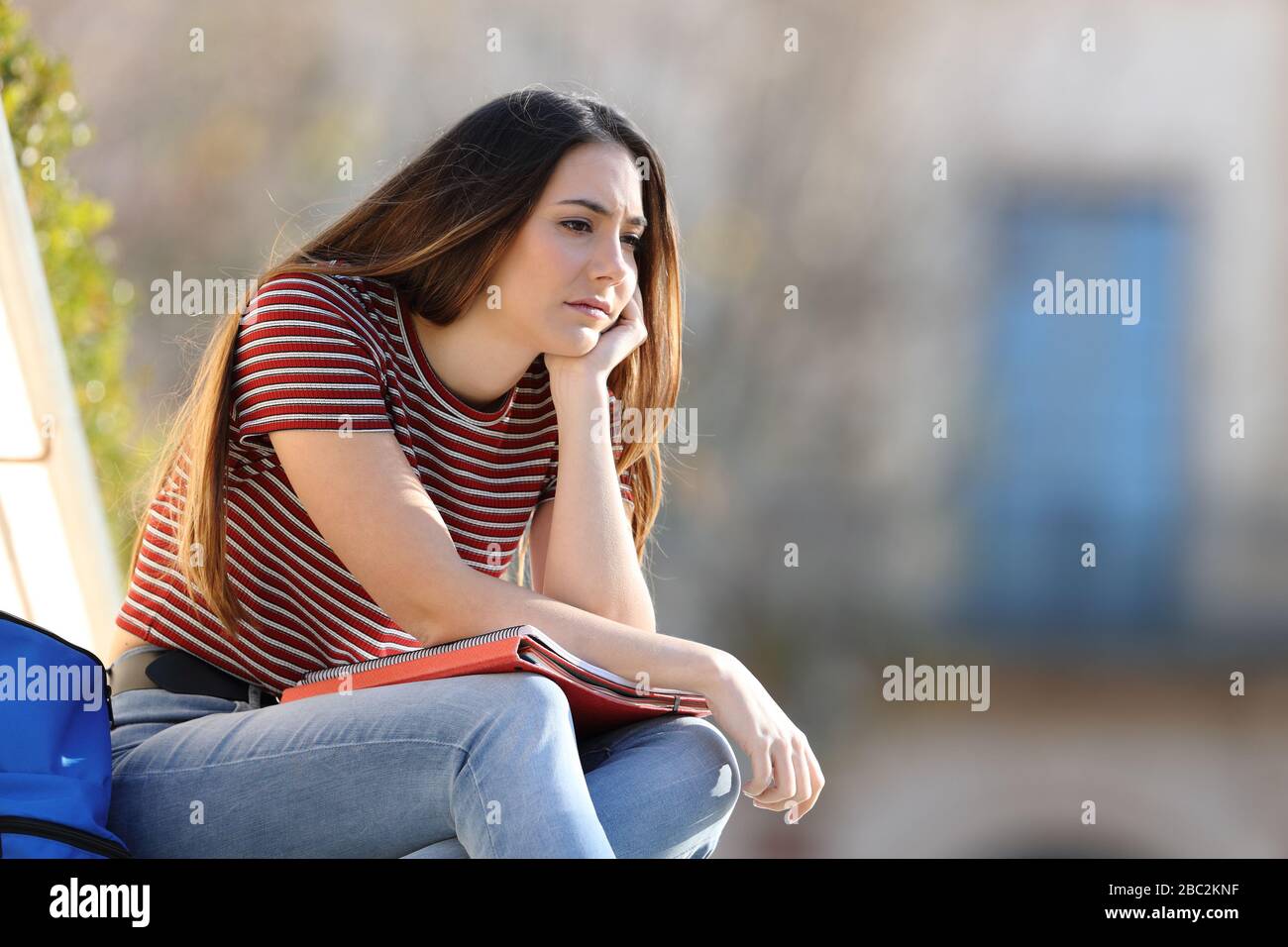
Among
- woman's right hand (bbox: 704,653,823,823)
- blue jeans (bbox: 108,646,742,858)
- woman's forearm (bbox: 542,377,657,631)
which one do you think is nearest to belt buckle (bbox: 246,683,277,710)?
blue jeans (bbox: 108,646,742,858)

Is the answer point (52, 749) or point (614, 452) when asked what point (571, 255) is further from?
point (52, 749)

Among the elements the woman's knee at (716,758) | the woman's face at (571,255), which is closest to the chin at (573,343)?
the woman's face at (571,255)

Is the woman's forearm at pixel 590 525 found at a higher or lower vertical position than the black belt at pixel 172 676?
higher

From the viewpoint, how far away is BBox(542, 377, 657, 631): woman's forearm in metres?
1.21

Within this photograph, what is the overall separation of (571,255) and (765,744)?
0.51 meters

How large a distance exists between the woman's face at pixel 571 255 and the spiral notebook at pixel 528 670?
0.36 m

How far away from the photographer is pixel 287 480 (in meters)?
1.15

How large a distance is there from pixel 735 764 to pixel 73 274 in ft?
6.36

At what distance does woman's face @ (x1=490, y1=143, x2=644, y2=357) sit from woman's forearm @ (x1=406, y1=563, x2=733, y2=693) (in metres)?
0.29

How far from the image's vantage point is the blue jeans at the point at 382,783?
861 millimetres

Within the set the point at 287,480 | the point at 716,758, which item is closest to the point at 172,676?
the point at 287,480

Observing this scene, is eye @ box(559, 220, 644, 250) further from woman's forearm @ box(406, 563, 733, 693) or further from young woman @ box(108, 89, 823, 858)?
woman's forearm @ box(406, 563, 733, 693)

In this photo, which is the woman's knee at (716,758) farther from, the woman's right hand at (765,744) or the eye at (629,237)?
the eye at (629,237)
